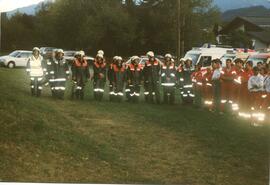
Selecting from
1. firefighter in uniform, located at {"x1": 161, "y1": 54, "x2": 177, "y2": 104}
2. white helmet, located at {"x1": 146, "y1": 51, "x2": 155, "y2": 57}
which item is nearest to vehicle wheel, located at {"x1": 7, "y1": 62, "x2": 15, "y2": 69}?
white helmet, located at {"x1": 146, "y1": 51, "x2": 155, "y2": 57}

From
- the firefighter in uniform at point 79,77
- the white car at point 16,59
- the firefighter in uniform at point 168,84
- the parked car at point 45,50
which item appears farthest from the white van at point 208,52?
the white car at point 16,59

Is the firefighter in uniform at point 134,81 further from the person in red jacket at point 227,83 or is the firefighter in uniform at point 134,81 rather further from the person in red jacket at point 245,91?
the person in red jacket at point 245,91

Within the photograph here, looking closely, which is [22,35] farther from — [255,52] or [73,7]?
[255,52]

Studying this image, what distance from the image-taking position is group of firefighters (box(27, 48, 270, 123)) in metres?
7.16

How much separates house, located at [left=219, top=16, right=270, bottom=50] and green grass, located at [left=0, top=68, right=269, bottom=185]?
41.8 inches

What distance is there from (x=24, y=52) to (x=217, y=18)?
225 cm

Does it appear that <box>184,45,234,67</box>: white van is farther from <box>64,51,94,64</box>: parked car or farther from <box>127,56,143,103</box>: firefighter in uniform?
<box>64,51,94,64</box>: parked car

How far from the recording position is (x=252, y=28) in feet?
20.6

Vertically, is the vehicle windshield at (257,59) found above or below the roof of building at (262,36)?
below

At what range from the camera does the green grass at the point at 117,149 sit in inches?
219

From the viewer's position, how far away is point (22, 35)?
602 centimetres

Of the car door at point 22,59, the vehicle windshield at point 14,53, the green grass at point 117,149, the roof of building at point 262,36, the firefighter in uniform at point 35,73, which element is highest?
the roof of building at point 262,36

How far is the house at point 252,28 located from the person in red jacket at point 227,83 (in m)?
1.44

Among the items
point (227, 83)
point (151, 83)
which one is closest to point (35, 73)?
point (151, 83)
